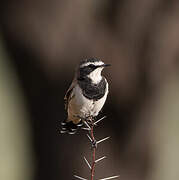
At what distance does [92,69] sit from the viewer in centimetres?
479

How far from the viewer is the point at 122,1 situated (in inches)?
356

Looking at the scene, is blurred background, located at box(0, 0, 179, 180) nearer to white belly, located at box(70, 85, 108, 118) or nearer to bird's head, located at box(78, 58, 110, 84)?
white belly, located at box(70, 85, 108, 118)

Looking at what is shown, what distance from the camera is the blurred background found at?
9.10m

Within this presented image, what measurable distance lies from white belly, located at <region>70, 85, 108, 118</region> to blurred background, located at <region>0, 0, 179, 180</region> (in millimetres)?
3725

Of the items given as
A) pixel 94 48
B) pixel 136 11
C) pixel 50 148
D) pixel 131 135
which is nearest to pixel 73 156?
pixel 50 148

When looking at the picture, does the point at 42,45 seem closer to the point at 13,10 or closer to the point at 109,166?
the point at 13,10

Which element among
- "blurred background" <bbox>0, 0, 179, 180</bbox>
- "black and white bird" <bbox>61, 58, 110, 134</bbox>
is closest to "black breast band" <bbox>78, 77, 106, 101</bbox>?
"black and white bird" <bbox>61, 58, 110, 134</bbox>

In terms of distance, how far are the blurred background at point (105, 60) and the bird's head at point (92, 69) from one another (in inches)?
156

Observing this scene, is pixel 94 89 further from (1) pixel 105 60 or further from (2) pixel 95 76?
(1) pixel 105 60

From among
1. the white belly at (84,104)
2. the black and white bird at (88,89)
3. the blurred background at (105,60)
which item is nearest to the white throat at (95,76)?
the black and white bird at (88,89)

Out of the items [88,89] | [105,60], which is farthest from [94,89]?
[105,60]

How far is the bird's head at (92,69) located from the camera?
4733 millimetres

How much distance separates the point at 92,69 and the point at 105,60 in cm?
408

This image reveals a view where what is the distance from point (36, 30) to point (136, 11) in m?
1.53
